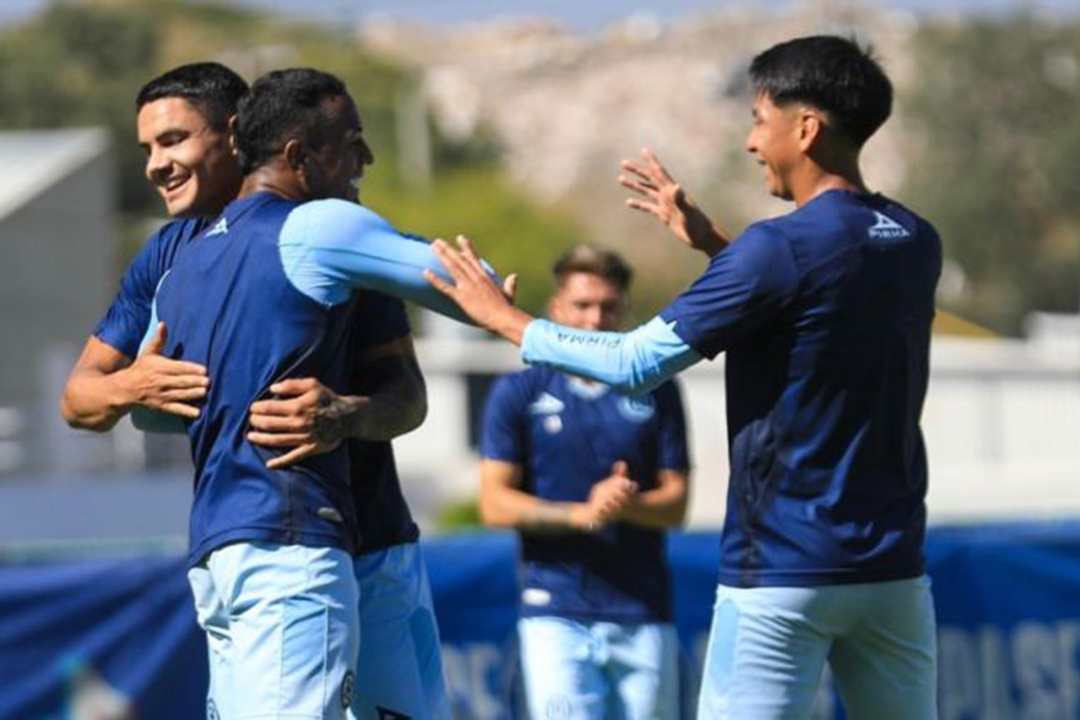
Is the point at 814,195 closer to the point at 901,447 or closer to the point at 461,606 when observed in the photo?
the point at 901,447

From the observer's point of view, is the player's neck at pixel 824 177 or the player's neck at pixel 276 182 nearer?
the player's neck at pixel 276 182

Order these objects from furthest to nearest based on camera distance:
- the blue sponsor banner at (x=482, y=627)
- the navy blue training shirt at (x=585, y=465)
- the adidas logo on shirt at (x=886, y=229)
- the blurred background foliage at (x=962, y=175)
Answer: the blurred background foliage at (x=962, y=175) → the blue sponsor banner at (x=482, y=627) → the navy blue training shirt at (x=585, y=465) → the adidas logo on shirt at (x=886, y=229)

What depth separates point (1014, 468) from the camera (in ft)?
116

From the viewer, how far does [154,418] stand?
231 inches

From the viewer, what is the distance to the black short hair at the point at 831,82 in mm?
5598

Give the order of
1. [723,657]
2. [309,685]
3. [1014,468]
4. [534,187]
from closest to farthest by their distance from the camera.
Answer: [309,685] < [723,657] < [1014,468] < [534,187]

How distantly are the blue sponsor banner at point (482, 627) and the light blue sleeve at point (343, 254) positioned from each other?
14.0ft

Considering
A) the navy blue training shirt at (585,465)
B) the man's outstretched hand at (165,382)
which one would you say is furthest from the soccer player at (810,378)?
the navy blue training shirt at (585,465)

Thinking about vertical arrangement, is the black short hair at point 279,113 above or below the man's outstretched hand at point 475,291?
above

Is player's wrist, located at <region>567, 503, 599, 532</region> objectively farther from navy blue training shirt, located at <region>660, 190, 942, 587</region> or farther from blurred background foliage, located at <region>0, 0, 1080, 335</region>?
blurred background foliage, located at <region>0, 0, 1080, 335</region>

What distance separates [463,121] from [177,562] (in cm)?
16233

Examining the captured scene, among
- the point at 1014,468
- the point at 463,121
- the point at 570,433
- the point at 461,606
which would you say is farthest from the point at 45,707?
the point at 463,121

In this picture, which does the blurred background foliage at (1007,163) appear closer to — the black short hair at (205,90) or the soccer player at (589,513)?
the soccer player at (589,513)

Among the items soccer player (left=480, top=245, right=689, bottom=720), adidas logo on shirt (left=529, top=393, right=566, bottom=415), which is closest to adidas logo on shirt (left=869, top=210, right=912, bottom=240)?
soccer player (left=480, top=245, right=689, bottom=720)
